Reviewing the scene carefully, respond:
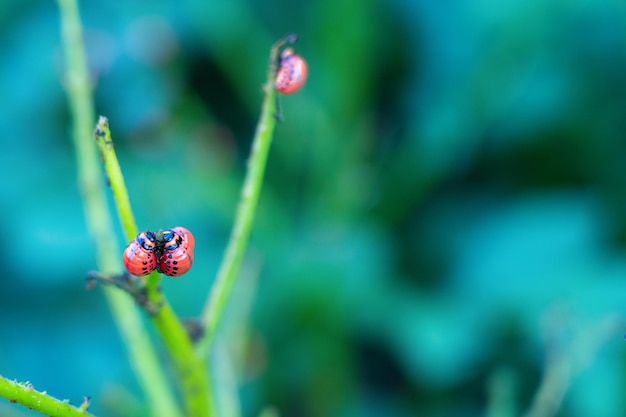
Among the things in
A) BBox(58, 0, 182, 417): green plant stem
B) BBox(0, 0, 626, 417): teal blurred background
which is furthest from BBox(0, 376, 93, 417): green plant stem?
BBox(0, 0, 626, 417): teal blurred background

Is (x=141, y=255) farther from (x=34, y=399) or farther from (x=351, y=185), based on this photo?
A: (x=351, y=185)

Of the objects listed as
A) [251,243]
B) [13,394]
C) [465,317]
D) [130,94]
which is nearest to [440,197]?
[465,317]

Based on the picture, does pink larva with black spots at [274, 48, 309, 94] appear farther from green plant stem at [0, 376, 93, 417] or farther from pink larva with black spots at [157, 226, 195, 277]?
green plant stem at [0, 376, 93, 417]

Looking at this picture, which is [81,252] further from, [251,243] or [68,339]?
[251,243]

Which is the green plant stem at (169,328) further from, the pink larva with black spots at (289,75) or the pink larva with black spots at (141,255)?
the pink larva with black spots at (289,75)

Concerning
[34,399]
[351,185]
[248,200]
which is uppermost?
[351,185]

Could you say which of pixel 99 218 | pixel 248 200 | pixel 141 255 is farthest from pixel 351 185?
pixel 141 255
